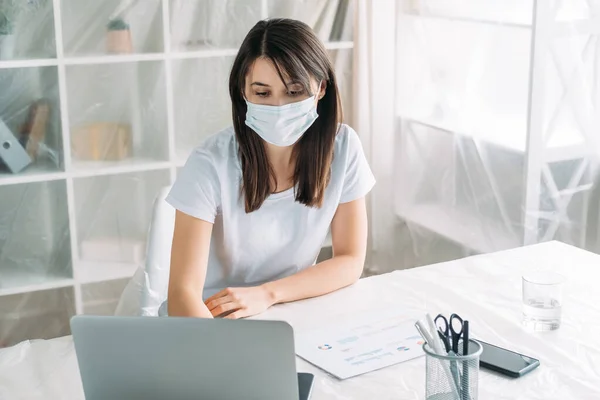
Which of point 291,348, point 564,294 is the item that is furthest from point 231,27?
point 291,348

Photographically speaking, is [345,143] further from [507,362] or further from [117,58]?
[117,58]

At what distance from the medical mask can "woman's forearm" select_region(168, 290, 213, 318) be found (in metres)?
0.37

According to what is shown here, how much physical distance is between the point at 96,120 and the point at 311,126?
1218mm

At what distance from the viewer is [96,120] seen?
287cm

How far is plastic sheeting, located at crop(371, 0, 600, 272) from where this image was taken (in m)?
2.65

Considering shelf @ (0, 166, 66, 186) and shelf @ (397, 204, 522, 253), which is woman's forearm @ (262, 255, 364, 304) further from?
shelf @ (0, 166, 66, 186)

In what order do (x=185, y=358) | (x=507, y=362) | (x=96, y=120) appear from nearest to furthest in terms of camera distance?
(x=185, y=358) → (x=507, y=362) → (x=96, y=120)

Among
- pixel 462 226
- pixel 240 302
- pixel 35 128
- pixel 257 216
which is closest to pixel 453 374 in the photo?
pixel 240 302

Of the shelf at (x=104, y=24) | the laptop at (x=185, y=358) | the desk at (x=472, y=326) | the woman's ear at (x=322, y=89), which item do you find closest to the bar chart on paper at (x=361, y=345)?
the desk at (x=472, y=326)

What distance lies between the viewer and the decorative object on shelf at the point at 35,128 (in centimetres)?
276

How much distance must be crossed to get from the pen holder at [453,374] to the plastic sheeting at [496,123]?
157cm

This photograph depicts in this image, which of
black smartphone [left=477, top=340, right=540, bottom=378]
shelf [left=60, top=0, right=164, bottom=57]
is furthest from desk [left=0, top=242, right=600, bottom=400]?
shelf [left=60, top=0, right=164, bottom=57]

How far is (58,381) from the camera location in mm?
1354

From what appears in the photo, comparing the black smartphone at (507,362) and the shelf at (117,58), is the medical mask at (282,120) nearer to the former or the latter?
the black smartphone at (507,362)
